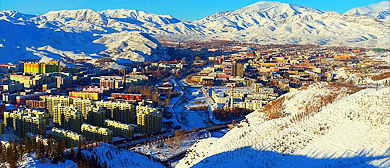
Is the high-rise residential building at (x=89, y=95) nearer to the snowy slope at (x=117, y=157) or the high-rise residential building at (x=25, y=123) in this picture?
the high-rise residential building at (x=25, y=123)

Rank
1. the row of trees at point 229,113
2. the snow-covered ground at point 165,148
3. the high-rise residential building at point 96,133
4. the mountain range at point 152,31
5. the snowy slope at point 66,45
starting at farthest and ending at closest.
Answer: the mountain range at point 152,31
the snowy slope at point 66,45
the row of trees at point 229,113
the high-rise residential building at point 96,133
the snow-covered ground at point 165,148

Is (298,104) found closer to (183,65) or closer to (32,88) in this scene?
(32,88)

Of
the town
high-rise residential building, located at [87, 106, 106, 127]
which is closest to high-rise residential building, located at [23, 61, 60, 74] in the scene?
the town

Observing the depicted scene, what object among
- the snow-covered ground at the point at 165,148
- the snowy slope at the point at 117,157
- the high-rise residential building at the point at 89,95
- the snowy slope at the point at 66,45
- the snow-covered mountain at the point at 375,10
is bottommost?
the snow-covered ground at the point at 165,148

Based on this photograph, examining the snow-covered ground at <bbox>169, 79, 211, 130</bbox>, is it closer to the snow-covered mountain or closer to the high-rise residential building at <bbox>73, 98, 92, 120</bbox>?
the high-rise residential building at <bbox>73, 98, 92, 120</bbox>

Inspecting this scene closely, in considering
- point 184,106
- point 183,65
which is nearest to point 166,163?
point 184,106

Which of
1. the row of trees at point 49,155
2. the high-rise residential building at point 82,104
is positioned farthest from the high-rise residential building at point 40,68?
the row of trees at point 49,155
